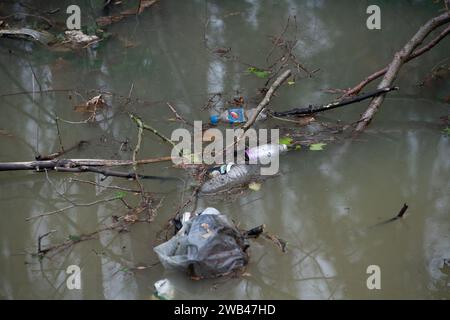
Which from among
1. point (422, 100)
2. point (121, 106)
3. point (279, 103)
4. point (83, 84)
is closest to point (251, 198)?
point (279, 103)

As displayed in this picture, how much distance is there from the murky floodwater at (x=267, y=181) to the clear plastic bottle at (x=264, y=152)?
0.13 meters

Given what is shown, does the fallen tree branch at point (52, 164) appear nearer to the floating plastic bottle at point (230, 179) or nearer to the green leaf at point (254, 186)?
the floating plastic bottle at point (230, 179)

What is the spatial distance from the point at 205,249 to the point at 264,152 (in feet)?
3.92

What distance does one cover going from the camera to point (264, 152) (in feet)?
12.2

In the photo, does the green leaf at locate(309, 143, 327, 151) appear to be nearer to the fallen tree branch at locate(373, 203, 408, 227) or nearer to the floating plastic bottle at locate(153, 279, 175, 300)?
the fallen tree branch at locate(373, 203, 408, 227)

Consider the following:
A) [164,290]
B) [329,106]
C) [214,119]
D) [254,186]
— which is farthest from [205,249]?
[329,106]

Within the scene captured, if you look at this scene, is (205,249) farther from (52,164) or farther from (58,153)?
(58,153)

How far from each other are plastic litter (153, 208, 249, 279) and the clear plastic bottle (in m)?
0.81

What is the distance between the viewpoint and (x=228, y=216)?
3.29 metres

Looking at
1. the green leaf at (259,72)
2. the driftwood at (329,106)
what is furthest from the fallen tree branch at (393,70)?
the green leaf at (259,72)

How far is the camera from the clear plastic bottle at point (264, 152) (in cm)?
367

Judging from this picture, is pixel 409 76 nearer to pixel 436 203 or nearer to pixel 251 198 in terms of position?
pixel 436 203

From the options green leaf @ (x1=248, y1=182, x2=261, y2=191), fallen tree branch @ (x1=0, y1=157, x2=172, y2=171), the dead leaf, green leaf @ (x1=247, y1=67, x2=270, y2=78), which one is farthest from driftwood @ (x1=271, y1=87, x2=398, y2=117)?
the dead leaf

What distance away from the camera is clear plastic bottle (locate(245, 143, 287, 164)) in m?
3.67
